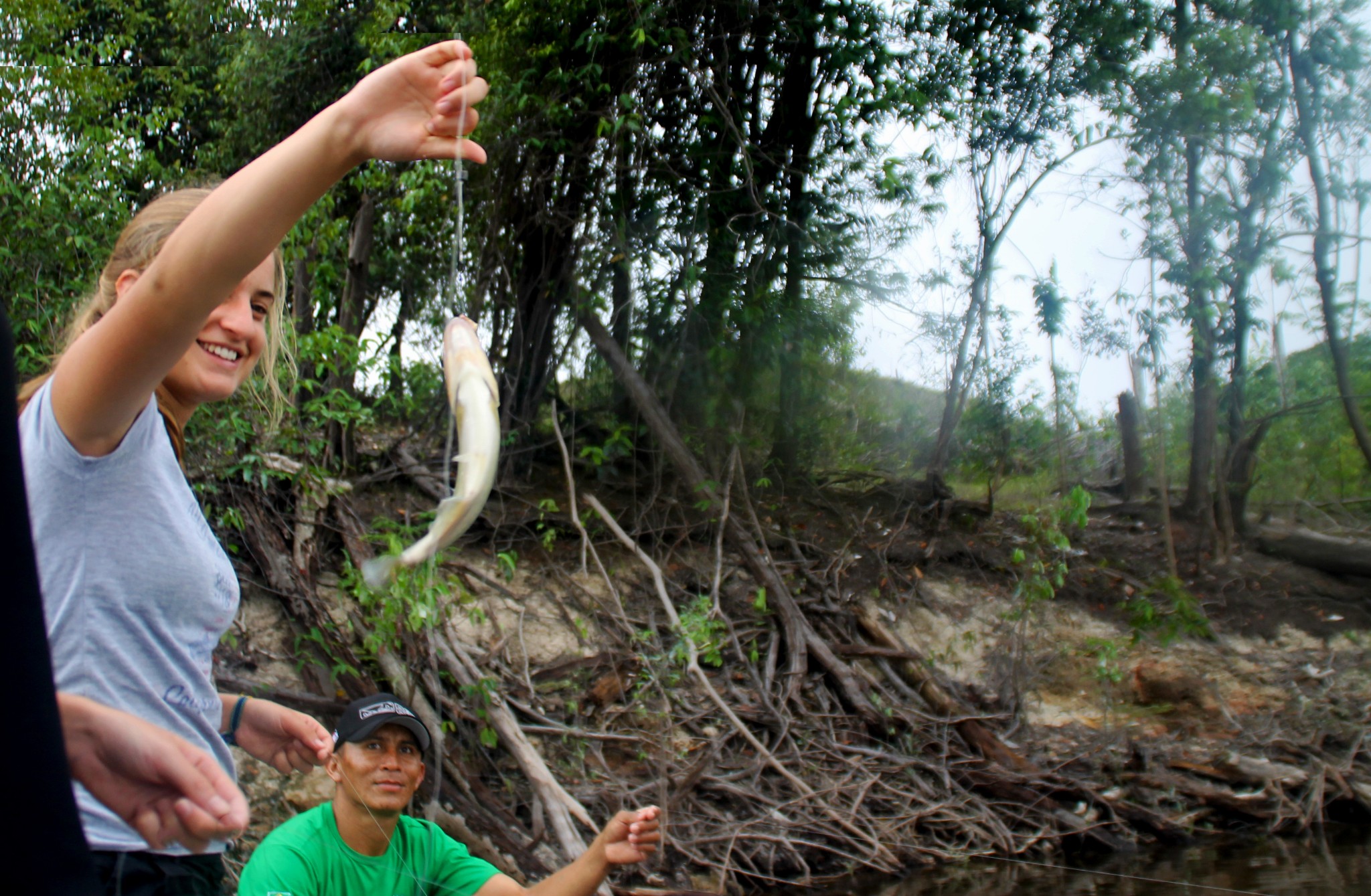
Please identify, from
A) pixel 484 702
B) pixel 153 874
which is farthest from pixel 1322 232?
pixel 153 874

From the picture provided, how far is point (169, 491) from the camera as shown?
118 cm

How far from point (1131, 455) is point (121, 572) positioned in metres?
7.46

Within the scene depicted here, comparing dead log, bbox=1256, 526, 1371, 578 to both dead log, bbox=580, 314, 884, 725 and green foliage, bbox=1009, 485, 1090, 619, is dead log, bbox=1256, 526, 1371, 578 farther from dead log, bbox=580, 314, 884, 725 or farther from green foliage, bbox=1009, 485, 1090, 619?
dead log, bbox=580, 314, 884, 725

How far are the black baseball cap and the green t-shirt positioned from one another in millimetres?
220

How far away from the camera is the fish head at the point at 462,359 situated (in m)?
1.35

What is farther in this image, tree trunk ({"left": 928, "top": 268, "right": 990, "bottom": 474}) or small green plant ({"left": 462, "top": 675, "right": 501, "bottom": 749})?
tree trunk ({"left": 928, "top": 268, "right": 990, "bottom": 474})

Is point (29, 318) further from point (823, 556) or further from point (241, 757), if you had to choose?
point (823, 556)

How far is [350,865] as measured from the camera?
2.39 metres

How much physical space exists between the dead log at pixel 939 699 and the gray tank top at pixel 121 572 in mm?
4991

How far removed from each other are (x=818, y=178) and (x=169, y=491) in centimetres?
575

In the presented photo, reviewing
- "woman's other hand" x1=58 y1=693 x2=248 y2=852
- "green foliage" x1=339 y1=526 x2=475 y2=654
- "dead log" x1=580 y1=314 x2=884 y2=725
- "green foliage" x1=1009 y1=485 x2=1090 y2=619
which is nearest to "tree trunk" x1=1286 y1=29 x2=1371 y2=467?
"green foliage" x1=1009 y1=485 x2=1090 y2=619

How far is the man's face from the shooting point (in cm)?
253

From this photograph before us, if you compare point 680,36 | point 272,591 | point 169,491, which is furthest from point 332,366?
point 169,491

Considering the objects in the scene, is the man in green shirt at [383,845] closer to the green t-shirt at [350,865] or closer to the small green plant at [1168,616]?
the green t-shirt at [350,865]
